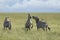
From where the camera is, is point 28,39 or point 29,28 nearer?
point 28,39

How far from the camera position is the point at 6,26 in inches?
815

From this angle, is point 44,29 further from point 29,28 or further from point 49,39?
point 49,39

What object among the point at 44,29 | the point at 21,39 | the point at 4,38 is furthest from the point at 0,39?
the point at 44,29

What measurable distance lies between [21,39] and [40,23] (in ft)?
17.5

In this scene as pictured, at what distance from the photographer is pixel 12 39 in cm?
1407

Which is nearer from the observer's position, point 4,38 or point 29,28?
point 4,38

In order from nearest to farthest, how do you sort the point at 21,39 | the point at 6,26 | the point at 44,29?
the point at 21,39
the point at 44,29
the point at 6,26

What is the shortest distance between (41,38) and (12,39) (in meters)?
1.76

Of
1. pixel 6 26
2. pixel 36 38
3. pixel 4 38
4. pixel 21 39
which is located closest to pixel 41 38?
pixel 36 38

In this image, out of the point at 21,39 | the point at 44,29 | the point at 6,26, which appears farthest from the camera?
the point at 6,26

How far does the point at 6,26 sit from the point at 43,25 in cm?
363

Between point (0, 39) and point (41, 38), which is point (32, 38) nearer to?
point (41, 38)

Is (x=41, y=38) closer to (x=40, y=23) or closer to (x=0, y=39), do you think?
(x=0, y=39)

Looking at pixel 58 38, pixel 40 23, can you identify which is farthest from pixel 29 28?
pixel 58 38
